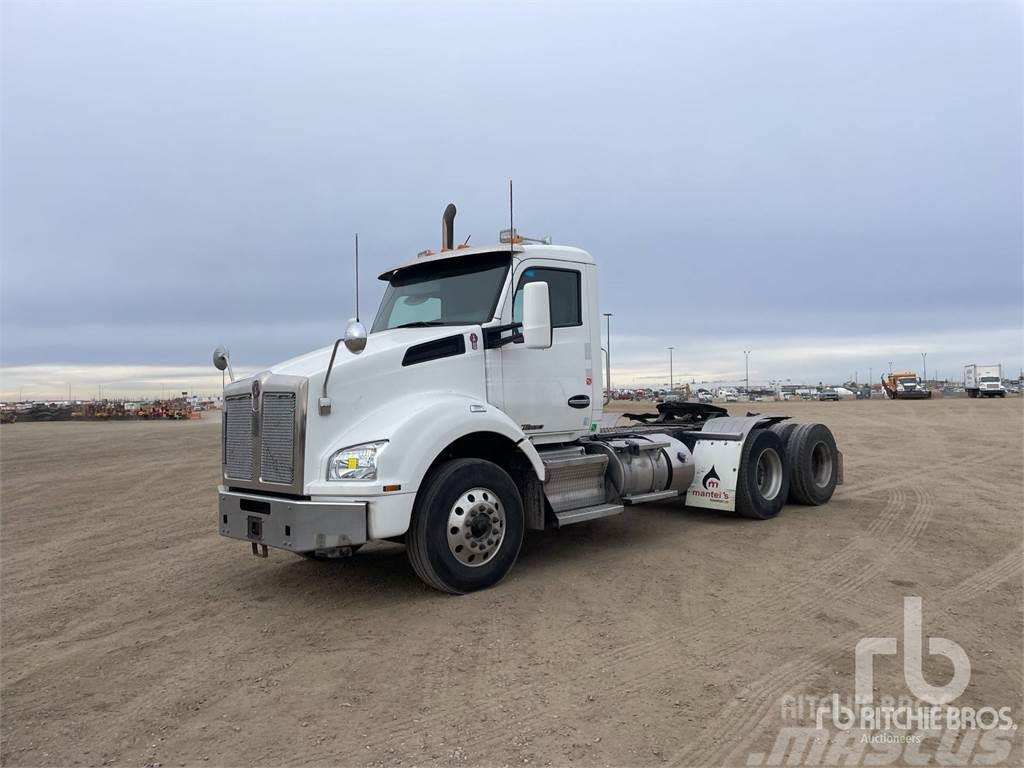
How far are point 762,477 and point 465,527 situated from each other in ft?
16.4

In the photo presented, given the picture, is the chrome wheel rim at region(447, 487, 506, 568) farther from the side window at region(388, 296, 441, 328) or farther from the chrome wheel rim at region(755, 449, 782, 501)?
the chrome wheel rim at region(755, 449, 782, 501)

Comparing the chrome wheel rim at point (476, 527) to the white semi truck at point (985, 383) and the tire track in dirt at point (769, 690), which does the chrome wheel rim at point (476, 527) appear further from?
the white semi truck at point (985, 383)

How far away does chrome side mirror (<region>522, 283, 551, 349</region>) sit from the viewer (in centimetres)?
584

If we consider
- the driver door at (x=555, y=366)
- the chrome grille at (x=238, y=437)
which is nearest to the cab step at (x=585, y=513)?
the driver door at (x=555, y=366)

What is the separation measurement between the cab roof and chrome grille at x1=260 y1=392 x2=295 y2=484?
91.5 inches

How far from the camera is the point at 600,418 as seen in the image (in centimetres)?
749

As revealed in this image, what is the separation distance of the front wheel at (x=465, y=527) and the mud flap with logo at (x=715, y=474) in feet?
11.1

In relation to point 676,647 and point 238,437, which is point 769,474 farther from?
point 238,437

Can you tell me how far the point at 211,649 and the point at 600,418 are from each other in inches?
170

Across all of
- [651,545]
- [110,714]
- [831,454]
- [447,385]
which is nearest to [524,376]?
[447,385]

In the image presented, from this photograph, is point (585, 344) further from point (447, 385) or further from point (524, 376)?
point (447, 385)

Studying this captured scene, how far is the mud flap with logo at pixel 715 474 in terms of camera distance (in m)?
8.33

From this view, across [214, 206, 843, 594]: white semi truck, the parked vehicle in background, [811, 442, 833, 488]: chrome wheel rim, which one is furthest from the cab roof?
the parked vehicle in background

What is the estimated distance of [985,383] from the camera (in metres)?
61.3
